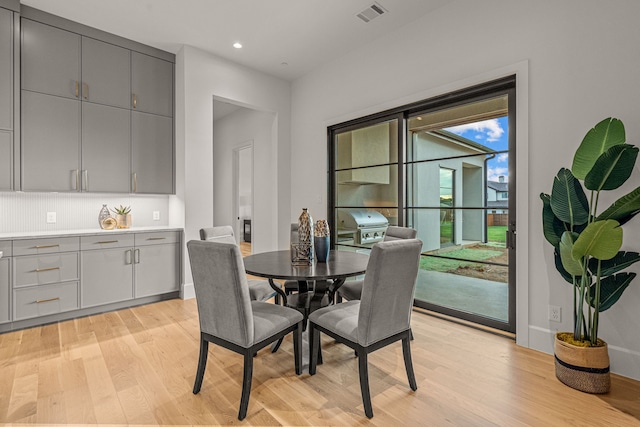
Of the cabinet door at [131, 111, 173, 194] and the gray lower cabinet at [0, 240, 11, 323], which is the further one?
the cabinet door at [131, 111, 173, 194]

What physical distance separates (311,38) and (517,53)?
2.17 m

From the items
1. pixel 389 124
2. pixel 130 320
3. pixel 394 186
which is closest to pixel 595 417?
pixel 394 186

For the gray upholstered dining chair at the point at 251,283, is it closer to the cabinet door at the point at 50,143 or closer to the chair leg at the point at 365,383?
the chair leg at the point at 365,383

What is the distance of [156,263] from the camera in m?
3.75

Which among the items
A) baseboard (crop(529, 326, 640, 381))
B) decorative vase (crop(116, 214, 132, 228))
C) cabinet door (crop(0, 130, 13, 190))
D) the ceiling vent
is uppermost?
the ceiling vent

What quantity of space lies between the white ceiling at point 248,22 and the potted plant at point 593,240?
204 centimetres

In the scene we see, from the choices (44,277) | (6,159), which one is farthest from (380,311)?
(6,159)

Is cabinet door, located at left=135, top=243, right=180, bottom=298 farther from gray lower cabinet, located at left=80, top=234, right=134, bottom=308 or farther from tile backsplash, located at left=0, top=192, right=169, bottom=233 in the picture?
tile backsplash, located at left=0, top=192, right=169, bottom=233

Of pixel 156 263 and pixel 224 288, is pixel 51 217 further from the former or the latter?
pixel 224 288

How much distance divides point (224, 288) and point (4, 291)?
260 cm

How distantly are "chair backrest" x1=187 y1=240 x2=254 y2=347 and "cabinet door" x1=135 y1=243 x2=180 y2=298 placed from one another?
2249 millimetres

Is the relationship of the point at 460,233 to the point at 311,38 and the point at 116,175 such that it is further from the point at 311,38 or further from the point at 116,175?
the point at 116,175

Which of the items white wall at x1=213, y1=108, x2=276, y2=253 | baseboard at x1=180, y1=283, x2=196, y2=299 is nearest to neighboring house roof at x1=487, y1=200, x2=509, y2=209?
white wall at x1=213, y1=108, x2=276, y2=253

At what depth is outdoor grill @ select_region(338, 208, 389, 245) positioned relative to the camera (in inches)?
154
